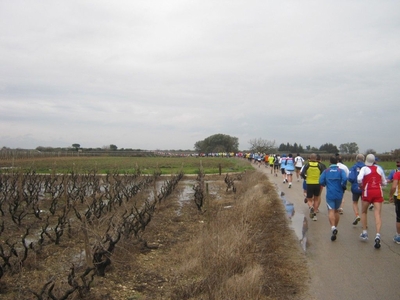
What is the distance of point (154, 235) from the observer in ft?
30.8

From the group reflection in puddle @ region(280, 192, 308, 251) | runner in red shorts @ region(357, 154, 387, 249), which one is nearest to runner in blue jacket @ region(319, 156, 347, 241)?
runner in red shorts @ region(357, 154, 387, 249)

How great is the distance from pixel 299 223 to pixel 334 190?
1.90m

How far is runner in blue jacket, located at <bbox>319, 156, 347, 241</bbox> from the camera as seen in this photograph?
24.8ft

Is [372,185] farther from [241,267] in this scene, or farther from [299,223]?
[241,267]

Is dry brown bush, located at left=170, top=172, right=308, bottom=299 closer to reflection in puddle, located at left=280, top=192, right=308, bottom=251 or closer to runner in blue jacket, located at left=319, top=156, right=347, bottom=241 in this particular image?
reflection in puddle, located at left=280, top=192, right=308, bottom=251

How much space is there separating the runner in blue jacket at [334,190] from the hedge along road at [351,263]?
15.4 inches

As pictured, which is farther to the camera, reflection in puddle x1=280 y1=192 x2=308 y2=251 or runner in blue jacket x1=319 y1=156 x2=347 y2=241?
reflection in puddle x1=280 y1=192 x2=308 y2=251

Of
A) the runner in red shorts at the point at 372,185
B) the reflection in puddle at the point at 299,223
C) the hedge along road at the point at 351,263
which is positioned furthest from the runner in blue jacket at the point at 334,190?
the reflection in puddle at the point at 299,223

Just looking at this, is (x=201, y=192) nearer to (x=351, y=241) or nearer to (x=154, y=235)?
(x=154, y=235)

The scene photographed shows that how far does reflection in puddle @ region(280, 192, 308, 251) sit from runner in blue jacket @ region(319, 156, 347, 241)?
25.8 inches

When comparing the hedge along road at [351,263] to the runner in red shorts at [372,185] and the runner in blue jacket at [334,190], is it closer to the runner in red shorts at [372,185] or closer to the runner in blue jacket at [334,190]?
the runner in blue jacket at [334,190]

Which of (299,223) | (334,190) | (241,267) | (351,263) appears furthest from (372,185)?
(241,267)

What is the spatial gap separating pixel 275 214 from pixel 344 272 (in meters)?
4.96

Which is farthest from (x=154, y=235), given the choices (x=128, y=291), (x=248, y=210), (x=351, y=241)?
(x=351, y=241)
